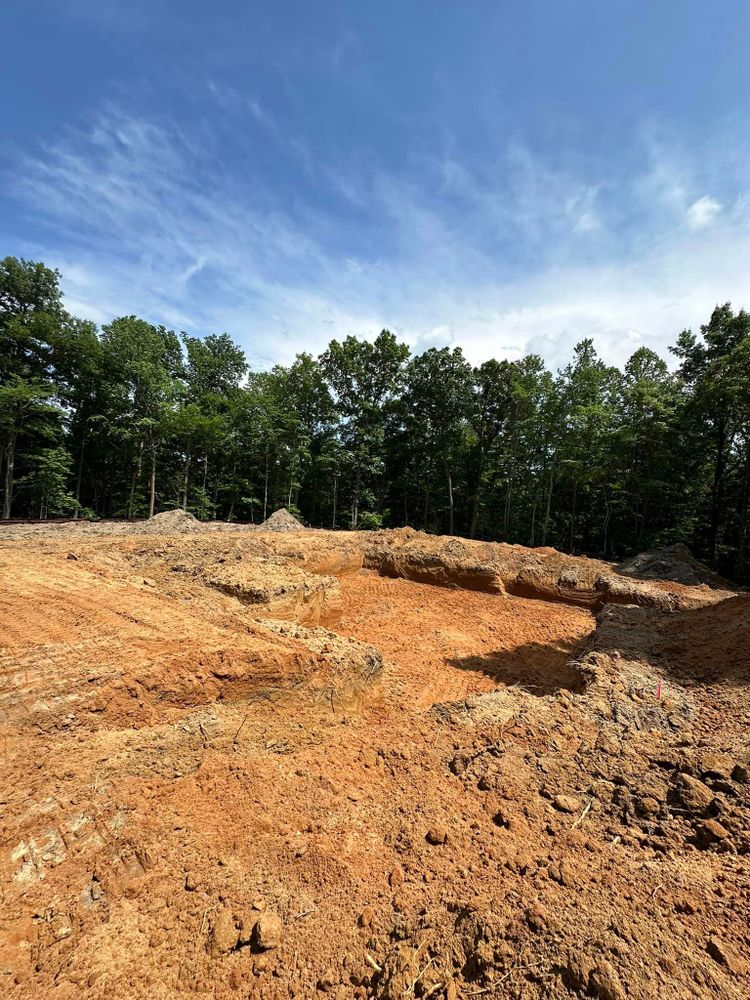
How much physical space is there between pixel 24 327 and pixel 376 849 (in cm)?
2913

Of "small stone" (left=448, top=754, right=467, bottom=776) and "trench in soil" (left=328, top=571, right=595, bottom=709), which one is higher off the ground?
"small stone" (left=448, top=754, right=467, bottom=776)

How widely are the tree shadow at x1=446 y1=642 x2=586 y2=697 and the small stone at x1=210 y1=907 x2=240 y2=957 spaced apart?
4.71 m

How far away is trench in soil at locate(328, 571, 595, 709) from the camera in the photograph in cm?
670

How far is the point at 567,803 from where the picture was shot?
3.35m

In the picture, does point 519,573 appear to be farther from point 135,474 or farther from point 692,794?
point 135,474

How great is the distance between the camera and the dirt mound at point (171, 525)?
15.6m

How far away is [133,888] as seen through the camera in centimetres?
265

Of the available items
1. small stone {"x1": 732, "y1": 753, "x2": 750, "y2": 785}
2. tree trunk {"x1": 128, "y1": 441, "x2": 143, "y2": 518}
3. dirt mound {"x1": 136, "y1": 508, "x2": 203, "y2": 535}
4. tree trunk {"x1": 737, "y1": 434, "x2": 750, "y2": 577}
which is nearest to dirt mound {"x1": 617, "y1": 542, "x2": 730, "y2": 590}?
tree trunk {"x1": 737, "y1": 434, "x2": 750, "y2": 577}

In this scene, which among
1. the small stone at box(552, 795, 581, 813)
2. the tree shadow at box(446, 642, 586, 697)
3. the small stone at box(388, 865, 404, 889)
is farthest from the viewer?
the tree shadow at box(446, 642, 586, 697)

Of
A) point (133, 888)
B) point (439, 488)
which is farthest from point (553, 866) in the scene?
point (439, 488)

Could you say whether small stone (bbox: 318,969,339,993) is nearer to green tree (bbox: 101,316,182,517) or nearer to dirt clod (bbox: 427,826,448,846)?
dirt clod (bbox: 427,826,448,846)

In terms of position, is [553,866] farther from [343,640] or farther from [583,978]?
[343,640]

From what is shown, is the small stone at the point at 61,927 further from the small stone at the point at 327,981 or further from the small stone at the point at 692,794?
the small stone at the point at 692,794

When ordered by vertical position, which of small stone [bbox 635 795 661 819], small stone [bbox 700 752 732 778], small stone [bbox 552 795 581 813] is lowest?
small stone [bbox 552 795 581 813]
